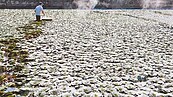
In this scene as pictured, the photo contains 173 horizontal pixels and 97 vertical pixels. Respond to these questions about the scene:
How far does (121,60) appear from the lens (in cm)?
1059

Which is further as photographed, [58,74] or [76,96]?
[58,74]

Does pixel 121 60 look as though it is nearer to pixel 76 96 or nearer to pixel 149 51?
pixel 149 51

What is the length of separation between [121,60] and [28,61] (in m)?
4.03

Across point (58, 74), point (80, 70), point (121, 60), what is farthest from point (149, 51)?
point (58, 74)

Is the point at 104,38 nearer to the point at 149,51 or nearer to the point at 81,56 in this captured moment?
the point at 149,51

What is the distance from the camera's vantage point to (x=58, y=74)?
8516mm

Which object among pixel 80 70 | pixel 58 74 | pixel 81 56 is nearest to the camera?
pixel 58 74

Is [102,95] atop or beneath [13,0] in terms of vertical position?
beneath

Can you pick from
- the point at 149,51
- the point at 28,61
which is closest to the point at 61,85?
the point at 28,61

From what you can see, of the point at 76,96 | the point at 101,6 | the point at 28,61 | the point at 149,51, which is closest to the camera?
the point at 76,96

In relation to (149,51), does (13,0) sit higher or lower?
higher

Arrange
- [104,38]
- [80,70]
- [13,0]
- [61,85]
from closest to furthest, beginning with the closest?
[61,85], [80,70], [104,38], [13,0]

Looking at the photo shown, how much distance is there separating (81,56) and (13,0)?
35.9m

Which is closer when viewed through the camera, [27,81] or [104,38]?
[27,81]
